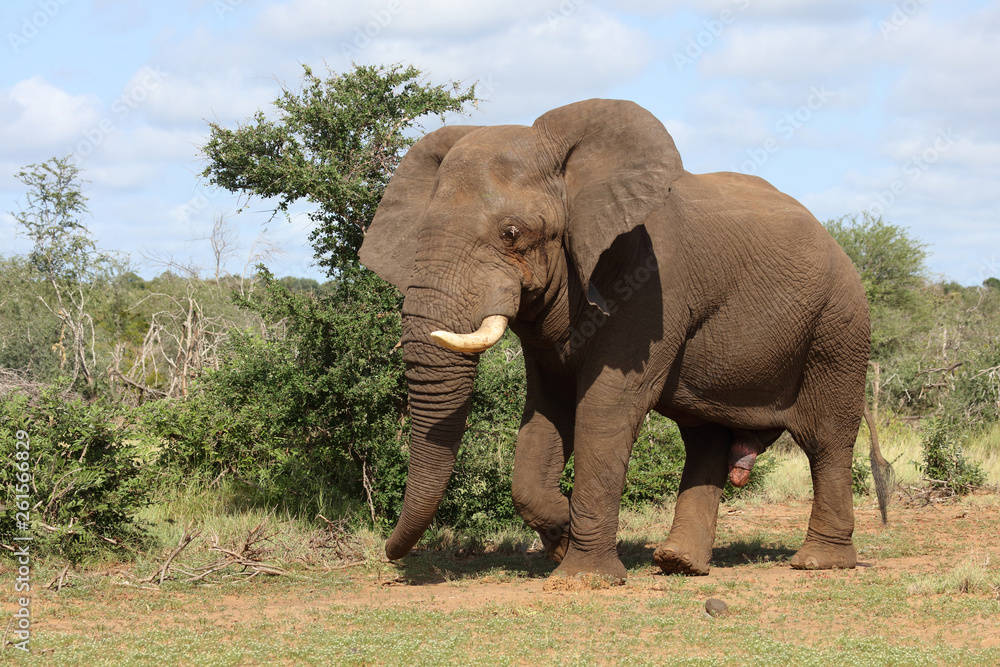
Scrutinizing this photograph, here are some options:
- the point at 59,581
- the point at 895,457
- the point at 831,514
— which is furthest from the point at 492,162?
the point at 895,457

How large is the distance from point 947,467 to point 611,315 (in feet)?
24.7

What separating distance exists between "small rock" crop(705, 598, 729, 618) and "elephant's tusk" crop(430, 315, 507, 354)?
2.35m

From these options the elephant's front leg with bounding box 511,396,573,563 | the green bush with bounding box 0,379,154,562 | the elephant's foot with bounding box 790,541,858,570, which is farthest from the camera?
the elephant's foot with bounding box 790,541,858,570

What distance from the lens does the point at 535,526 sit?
26.6 ft

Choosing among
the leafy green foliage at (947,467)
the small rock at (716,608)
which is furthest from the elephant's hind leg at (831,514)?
the leafy green foliage at (947,467)

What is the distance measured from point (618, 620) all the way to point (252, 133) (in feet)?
20.4

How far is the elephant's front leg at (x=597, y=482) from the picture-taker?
7363 millimetres

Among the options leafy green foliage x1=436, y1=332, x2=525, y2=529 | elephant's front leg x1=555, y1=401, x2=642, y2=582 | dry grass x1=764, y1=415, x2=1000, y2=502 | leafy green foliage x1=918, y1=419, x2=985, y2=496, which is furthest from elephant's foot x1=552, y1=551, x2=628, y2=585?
leafy green foliage x1=918, y1=419, x2=985, y2=496

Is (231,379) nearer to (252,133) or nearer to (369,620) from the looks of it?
(252,133)

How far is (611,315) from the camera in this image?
7410 mm

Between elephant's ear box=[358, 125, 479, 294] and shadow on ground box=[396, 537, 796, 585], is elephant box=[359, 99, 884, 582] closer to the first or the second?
elephant's ear box=[358, 125, 479, 294]

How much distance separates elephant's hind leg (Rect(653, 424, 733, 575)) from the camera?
8.17 m

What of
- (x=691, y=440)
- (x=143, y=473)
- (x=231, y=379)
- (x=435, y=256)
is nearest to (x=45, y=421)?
(x=143, y=473)

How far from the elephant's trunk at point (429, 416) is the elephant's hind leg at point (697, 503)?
2.24 m
